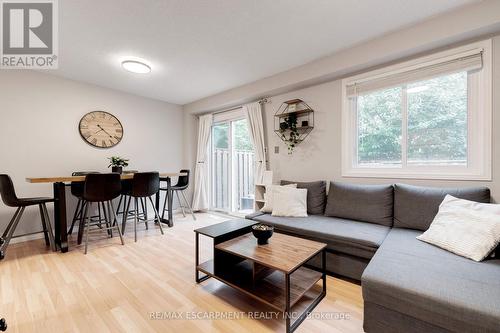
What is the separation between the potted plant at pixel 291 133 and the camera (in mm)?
3174

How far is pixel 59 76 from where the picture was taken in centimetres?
332

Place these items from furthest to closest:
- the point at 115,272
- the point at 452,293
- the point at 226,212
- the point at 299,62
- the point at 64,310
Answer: the point at 226,212 < the point at 299,62 < the point at 115,272 < the point at 64,310 < the point at 452,293

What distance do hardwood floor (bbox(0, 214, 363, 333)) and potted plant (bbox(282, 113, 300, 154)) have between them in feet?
6.13

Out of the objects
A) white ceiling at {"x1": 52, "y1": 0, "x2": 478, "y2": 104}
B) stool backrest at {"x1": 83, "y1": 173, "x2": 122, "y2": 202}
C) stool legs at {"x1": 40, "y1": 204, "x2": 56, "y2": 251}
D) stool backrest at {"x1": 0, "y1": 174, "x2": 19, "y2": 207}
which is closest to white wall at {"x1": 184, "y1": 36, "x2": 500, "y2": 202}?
white ceiling at {"x1": 52, "y1": 0, "x2": 478, "y2": 104}

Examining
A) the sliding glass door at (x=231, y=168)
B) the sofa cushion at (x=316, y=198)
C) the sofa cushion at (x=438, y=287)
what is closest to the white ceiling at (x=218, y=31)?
the sliding glass door at (x=231, y=168)

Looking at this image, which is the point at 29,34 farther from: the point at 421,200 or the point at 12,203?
the point at 421,200

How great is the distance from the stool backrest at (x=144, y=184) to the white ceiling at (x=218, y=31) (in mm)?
1535

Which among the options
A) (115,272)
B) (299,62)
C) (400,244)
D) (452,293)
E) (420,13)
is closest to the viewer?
(452,293)

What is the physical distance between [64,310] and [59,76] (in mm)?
3359

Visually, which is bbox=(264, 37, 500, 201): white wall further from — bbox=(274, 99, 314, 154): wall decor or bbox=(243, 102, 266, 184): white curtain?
bbox=(243, 102, 266, 184): white curtain

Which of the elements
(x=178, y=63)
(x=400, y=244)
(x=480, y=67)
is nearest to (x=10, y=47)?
(x=178, y=63)

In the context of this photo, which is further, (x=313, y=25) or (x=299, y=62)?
(x=299, y=62)

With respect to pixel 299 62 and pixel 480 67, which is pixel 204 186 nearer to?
pixel 299 62

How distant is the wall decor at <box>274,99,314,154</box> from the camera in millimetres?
3137
